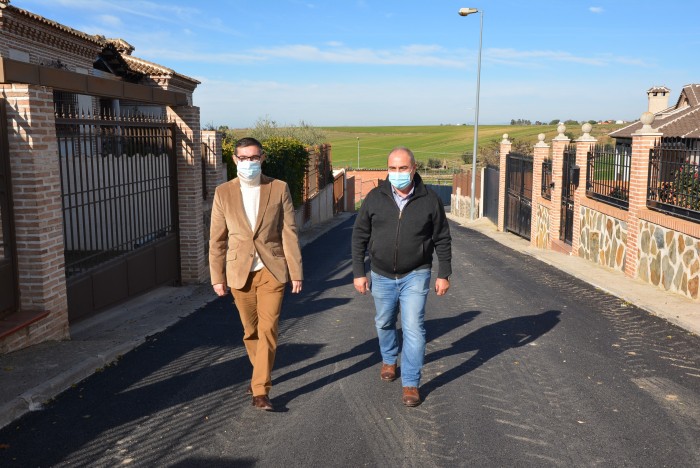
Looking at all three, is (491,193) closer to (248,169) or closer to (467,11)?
(467,11)

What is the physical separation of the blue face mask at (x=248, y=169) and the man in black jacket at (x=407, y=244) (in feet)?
2.89

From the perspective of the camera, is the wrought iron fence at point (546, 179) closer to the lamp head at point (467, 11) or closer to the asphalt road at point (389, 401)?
the asphalt road at point (389, 401)

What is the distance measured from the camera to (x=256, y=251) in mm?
4863

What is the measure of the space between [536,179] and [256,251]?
15022mm

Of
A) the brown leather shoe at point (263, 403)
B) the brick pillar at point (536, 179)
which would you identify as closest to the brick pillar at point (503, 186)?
the brick pillar at point (536, 179)

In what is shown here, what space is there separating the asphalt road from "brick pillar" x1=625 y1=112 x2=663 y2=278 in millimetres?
3155

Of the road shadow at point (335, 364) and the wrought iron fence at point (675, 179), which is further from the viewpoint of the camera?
the wrought iron fence at point (675, 179)

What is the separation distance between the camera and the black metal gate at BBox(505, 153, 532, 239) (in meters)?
19.9

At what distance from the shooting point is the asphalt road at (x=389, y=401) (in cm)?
410

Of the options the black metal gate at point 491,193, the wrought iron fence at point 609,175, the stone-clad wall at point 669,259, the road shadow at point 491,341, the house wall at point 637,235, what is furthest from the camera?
the black metal gate at point 491,193

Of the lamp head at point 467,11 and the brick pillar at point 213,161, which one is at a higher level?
the lamp head at point 467,11

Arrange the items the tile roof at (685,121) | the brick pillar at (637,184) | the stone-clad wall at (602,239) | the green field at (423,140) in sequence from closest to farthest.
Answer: the brick pillar at (637,184)
the stone-clad wall at (602,239)
the tile roof at (685,121)
the green field at (423,140)

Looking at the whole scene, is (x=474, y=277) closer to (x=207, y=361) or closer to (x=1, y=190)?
(x=207, y=361)

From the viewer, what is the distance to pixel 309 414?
4.75 m
